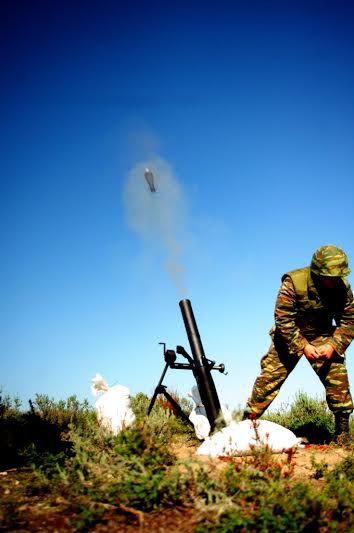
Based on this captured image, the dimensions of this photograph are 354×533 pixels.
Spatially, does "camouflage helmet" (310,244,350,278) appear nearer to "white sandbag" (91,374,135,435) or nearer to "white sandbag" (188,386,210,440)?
"white sandbag" (188,386,210,440)

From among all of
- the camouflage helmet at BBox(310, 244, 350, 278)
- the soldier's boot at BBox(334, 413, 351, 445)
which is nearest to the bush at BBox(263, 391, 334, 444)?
the soldier's boot at BBox(334, 413, 351, 445)

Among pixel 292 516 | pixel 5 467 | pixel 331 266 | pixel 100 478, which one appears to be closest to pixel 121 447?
pixel 100 478

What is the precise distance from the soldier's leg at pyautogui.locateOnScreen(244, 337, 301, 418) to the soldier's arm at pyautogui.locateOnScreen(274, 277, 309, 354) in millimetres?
232

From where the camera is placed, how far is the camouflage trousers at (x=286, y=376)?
471 centimetres

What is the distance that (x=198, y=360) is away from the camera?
194 inches

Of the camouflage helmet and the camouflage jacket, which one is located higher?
the camouflage helmet

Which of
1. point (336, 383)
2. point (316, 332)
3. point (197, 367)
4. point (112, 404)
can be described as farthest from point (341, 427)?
point (112, 404)

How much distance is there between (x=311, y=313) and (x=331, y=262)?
79 centimetres

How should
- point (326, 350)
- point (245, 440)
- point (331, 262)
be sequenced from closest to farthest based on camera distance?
point (245, 440) → point (331, 262) → point (326, 350)

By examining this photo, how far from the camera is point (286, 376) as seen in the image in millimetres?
4914

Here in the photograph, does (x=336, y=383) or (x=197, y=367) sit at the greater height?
(x=197, y=367)

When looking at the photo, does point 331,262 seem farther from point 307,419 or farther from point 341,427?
point 307,419

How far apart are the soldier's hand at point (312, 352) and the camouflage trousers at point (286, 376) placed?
0.35 ft

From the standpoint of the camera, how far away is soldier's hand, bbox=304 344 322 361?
15.3 feet
